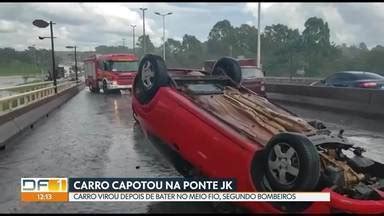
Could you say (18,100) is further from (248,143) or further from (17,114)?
(248,143)

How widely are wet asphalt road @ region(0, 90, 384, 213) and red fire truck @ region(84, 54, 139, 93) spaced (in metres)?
19.7

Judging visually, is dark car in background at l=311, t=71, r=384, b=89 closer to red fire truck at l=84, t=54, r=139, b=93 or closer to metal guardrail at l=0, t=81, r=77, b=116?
metal guardrail at l=0, t=81, r=77, b=116

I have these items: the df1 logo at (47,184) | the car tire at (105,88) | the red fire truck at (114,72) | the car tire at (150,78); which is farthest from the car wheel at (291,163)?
the car tire at (105,88)

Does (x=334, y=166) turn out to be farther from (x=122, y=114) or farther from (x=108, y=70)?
(x=108, y=70)

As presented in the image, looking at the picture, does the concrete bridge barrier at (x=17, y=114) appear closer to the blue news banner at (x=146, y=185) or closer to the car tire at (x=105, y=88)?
the blue news banner at (x=146, y=185)

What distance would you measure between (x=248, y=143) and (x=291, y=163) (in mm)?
625

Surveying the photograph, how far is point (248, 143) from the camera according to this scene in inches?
186

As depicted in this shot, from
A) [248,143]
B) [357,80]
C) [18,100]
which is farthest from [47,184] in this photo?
[357,80]

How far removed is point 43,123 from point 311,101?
11288 millimetres

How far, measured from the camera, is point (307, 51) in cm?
7900

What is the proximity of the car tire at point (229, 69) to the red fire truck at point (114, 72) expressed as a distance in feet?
85.9

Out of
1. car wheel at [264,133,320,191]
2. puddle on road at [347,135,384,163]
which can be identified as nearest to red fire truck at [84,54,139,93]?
puddle on road at [347,135,384,163]

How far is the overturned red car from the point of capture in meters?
4.08

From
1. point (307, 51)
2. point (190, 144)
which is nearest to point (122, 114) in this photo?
point (190, 144)
